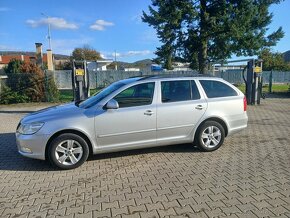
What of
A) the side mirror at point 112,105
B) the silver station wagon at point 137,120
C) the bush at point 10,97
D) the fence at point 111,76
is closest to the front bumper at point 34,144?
the silver station wagon at point 137,120

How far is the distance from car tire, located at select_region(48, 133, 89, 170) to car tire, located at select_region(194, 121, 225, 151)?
2309 millimetres

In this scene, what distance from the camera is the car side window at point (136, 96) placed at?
17.6 feet

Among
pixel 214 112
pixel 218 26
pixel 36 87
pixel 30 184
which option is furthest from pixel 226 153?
pixel 218 26

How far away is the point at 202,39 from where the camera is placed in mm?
19484

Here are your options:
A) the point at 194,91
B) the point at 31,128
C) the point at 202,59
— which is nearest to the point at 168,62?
the point at 202,59

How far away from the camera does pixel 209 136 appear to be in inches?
233

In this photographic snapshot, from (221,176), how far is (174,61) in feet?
60.2

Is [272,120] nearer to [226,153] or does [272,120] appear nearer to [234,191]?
[226,153]

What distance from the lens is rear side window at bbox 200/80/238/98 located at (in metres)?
5.99

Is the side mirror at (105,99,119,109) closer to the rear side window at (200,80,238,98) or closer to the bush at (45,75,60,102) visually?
the rear side window at (200,80,238,98)

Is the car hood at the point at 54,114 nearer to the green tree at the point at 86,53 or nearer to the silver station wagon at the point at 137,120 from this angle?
the silver station wagon at the point at 137,120

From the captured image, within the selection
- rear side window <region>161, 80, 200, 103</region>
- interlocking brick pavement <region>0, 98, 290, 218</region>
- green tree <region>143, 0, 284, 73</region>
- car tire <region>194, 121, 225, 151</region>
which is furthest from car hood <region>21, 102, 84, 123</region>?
green tree <region>143, 0, 284, 73</region>

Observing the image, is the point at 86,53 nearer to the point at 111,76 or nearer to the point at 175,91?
the point at 111,76

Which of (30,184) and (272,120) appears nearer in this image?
(30,184)
